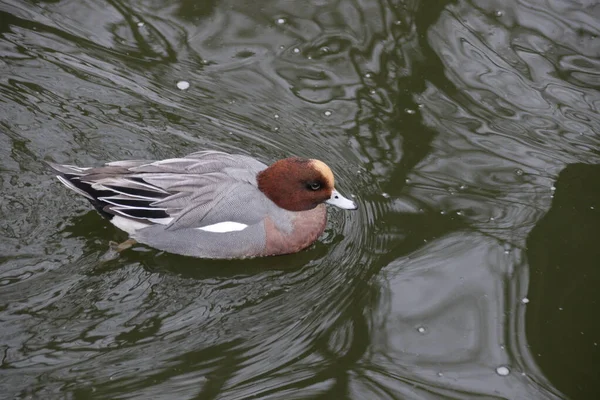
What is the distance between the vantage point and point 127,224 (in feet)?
17.6

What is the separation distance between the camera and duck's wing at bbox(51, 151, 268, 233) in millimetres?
5227

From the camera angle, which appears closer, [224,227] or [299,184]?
[224,227]

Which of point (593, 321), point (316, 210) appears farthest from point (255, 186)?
point (593, 321)

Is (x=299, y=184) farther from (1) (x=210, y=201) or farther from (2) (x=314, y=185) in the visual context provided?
(1) (x=210, y=201)

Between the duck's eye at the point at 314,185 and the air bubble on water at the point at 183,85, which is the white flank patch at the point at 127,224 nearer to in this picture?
the duck's eye at the point at 314,185

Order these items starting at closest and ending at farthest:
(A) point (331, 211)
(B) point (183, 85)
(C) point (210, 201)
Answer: (C) point (210, 201) → (A) point (331, 211) → (B) point (183, 85)

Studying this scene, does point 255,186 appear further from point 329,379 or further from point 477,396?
point 477,396

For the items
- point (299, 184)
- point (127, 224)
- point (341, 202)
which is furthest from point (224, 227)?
point (341, 202)

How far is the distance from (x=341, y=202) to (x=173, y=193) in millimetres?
1223

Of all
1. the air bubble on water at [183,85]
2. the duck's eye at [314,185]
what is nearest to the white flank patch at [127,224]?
the duck's eye at [314,185]

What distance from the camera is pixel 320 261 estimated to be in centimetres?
539

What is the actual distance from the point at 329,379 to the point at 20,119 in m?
3.44

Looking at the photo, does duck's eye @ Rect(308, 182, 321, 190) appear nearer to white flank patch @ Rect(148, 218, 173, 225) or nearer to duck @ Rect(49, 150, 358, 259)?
duck @ Rect(49, 150, 358, 259)

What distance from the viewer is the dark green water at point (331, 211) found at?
178 inches
